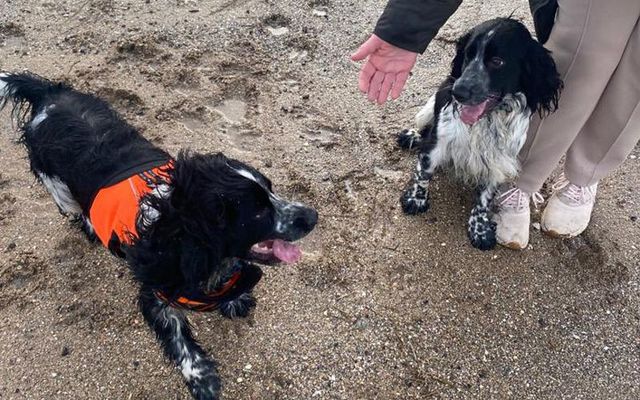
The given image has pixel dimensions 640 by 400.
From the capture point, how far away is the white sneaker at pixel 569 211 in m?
3.37

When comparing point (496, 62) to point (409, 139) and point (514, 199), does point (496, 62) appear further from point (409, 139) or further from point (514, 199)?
point (409, 139)

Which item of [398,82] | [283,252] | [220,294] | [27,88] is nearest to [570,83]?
[398,82]

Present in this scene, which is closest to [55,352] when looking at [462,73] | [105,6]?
[462,73]

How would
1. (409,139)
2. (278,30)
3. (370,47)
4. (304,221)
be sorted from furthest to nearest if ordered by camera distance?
1. (278,30)
2. (409,139)
3. (370,47)
4. (304,221)

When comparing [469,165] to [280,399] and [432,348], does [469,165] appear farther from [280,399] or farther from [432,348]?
[280,399]

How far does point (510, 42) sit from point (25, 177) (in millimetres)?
2980

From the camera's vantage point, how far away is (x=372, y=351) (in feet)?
9.62

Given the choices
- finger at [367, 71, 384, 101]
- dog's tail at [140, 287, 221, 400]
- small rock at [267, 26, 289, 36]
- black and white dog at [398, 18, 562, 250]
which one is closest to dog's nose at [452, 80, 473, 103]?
black and white dog at [398, 18, 562, 250]

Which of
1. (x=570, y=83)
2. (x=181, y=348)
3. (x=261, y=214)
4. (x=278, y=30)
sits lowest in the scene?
(x=181, y=348)

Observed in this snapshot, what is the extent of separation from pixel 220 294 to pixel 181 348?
0.39m

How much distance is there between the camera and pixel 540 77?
2.85 m

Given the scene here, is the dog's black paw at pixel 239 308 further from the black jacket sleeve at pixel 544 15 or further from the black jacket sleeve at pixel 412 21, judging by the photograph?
the black jacket sleeve at pixel 544 15

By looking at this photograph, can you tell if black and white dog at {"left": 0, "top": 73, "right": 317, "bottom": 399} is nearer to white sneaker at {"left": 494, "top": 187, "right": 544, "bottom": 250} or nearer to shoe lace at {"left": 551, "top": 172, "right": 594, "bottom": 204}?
white sneaker at {"left": 494, "top": 187, "right": 544, "bottom": 250}

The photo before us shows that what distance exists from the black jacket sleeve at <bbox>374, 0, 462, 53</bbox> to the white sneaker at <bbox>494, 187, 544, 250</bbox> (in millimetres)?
1156
